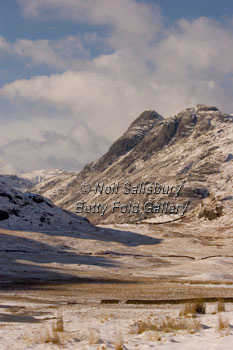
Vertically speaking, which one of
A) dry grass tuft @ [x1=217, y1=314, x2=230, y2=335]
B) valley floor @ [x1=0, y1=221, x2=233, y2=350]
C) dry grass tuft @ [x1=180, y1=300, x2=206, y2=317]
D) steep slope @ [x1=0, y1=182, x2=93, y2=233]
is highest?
steep slope @ [x1=0, y1=182, x2=93, y2=233]

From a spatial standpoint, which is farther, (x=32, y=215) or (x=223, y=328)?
(x=32, y=215)

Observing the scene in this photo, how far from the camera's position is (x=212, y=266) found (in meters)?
65.4

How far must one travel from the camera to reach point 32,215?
381 feet

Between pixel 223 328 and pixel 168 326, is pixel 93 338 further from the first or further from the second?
pixel 223 328

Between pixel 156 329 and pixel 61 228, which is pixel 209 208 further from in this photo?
pixel 156 329

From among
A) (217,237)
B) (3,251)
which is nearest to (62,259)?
(3,251)

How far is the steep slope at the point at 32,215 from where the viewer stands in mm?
110238

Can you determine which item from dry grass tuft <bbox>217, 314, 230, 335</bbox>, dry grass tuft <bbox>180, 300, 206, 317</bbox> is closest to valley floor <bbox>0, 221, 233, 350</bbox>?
dry grass tuft <bbox>217, 314, 230, 335</bbox>

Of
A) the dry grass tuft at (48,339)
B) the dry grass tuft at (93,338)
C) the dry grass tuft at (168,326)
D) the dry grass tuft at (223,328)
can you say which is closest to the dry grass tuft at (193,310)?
the dry grass tuft at (168,326)

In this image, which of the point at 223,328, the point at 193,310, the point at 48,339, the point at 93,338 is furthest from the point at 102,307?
the point at 223,328

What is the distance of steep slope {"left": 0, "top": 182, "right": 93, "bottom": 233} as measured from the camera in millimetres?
110238

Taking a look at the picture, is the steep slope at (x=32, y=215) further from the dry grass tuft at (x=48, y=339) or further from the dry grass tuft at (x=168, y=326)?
the dry grass tuft at (x=48, y=339)

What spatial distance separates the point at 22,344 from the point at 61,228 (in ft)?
335

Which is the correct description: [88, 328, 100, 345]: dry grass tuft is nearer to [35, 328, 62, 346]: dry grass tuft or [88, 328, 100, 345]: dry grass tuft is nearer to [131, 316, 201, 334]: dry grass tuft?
[35, 328, 62, 346]: dry grass tuft
